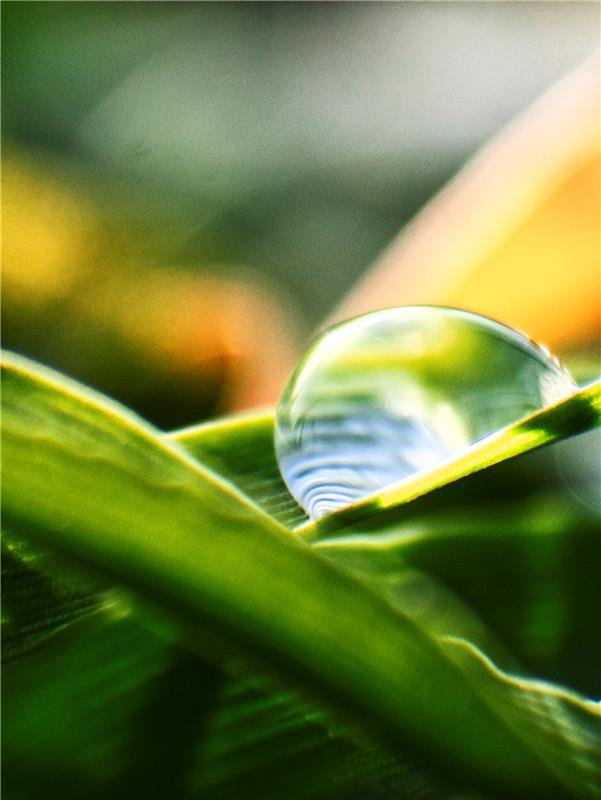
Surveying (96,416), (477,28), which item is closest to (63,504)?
(96,416)

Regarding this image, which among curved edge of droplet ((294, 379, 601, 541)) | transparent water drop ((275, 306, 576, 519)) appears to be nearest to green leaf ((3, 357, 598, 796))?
curved edge of droplet ((294, 379, 601, 541))

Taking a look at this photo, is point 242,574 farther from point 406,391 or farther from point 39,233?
point 39,233

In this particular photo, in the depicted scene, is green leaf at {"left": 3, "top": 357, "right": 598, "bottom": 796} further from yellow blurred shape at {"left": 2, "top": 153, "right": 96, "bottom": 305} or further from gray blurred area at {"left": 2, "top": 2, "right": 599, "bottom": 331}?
gray blurred area at {"left": 2, "top": 2, "right": 599, "bottom": 331}

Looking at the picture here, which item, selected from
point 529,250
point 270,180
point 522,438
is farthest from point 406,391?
point 270,180

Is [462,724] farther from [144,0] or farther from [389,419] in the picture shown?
[144,0]

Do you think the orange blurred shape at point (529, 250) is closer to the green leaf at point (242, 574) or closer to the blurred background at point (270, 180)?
the blurred background at point (270, 180)

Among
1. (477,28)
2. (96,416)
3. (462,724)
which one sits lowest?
(462,724)
